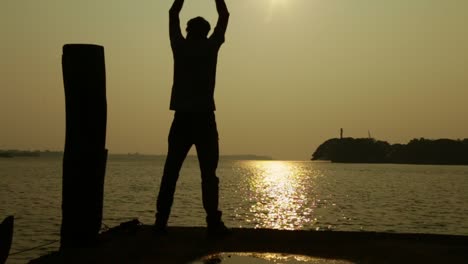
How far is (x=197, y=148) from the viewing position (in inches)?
317

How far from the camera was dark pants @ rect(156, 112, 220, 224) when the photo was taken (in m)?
7.96

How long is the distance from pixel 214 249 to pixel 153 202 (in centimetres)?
3959

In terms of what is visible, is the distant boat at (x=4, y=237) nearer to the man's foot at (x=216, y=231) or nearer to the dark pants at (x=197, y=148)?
the dark pants at (x=197, y=148)

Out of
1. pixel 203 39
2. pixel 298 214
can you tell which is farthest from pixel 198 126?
pixel 298 214

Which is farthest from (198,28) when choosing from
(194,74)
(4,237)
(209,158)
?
(4,237)

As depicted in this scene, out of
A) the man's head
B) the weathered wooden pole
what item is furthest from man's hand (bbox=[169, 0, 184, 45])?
the weathered wooden pole

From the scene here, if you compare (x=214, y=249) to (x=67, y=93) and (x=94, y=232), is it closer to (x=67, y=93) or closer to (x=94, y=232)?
(x=94, y=232)

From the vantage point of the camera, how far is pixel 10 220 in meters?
6.79

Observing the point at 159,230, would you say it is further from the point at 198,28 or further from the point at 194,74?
the point at 198,28

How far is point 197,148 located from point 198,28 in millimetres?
1568

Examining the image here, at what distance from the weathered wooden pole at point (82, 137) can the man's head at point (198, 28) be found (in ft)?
3.88

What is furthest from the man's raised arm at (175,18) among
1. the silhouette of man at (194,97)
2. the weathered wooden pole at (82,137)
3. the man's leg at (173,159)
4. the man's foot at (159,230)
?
the man's foot at (159,230)

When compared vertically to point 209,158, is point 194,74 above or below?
above

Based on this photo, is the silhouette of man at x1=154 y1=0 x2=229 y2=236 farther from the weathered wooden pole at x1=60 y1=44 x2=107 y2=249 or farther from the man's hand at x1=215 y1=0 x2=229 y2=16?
the weathered wooden pole at x1=60 y1=44 x2=107 y2=249
